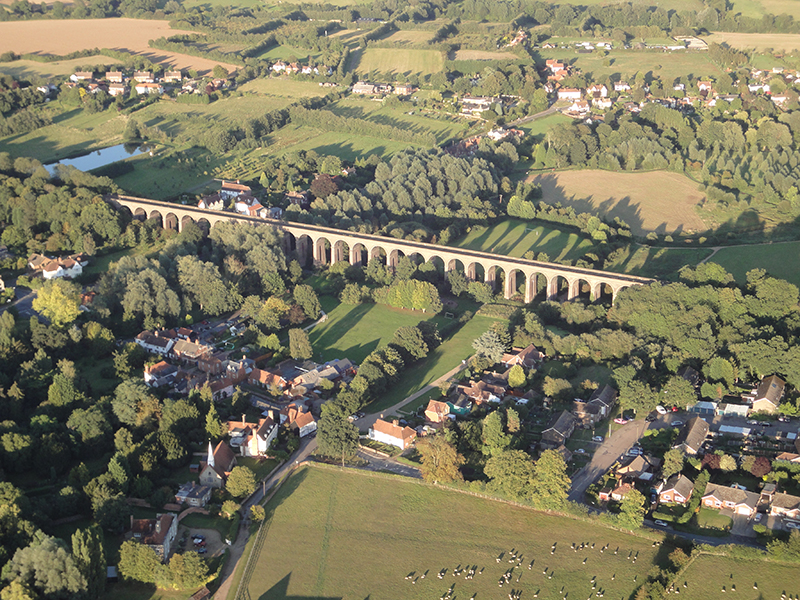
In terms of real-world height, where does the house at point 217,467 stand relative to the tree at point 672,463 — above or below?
above

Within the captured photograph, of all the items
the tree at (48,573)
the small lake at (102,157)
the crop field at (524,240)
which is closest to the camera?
the tree at (48,573)

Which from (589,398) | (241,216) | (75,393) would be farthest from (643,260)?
(75,393)

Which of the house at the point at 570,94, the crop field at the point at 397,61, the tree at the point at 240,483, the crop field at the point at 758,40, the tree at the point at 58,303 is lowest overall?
the tree at the point at 240,483

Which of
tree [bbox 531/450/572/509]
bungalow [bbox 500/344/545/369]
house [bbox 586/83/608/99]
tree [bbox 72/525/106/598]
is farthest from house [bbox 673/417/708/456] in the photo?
house [bbox 586/83/608/99]

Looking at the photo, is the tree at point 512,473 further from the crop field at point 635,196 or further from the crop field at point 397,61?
the crop field at point 397,61

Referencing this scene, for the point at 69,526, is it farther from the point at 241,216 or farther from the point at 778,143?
the point at 778,143

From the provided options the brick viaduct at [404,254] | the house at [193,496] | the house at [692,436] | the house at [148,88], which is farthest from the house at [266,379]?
the house at [148,88]

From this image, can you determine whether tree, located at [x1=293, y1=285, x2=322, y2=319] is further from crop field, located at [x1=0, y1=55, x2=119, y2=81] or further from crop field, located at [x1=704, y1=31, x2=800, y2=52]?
crop field, located at [x1=704, y1=31, x2=800, y2=52]
